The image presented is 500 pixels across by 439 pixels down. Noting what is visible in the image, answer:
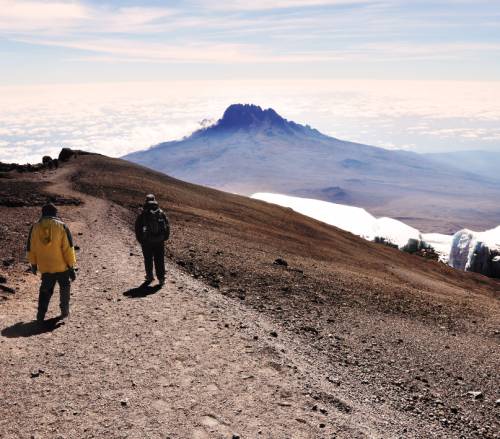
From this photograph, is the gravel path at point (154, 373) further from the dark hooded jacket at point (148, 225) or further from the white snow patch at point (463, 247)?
the white snow patch at point (463, 247)

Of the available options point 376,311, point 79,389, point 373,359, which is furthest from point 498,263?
point 79,389

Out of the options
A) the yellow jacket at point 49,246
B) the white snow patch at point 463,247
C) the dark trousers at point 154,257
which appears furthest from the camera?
the white snow patch at point 463,247

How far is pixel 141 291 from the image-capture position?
14953 millimetres

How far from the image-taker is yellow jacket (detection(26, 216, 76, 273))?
11.9 meters

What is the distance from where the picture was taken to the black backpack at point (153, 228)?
15406 mm

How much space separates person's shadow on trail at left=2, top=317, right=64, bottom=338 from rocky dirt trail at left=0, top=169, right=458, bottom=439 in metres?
0.05

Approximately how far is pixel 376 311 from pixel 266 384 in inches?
296

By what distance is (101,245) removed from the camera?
2031 centimetres

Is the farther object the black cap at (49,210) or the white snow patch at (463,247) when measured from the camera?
the white snow patch at (463,247)

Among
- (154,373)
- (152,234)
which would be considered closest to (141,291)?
(152,234)

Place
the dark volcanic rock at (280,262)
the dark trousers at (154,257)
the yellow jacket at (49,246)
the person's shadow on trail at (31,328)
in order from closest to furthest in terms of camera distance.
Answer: the person's shadow on trail at (31,328)
the yellow jacket at (49,246)
the dark trousers at (154,257)
the dark volcanic rock at (280,262)

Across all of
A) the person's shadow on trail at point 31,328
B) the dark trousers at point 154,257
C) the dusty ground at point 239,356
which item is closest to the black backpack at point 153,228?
the dark trousers at point 154,257

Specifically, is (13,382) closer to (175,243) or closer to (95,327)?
(95,327)

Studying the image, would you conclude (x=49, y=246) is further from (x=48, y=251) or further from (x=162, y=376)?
(x=162, y=376)
